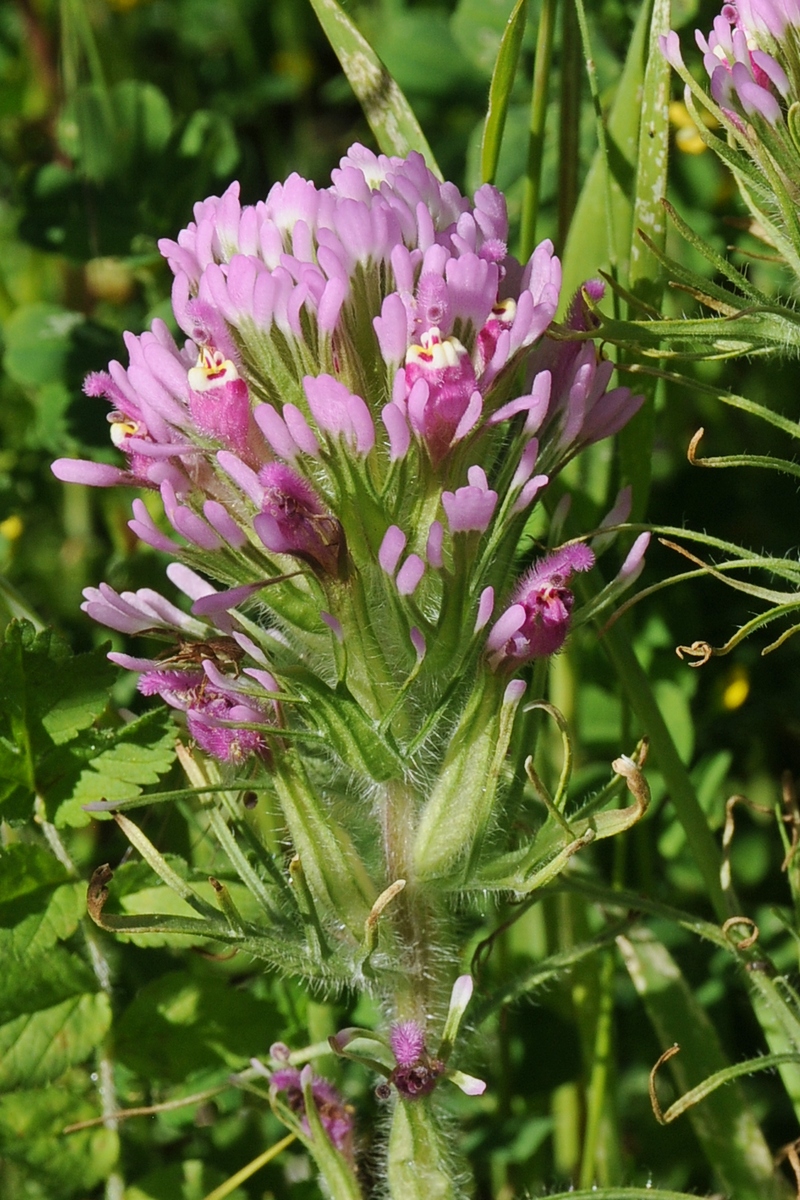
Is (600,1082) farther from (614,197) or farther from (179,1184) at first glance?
(614,197)

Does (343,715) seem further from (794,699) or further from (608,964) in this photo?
(794,699)

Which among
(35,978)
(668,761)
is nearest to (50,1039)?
(35,978)

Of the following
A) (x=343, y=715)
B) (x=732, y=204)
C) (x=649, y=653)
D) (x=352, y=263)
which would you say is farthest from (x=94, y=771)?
(x=732, y=204)

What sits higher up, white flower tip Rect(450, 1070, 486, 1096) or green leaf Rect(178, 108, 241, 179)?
green leaf Rect(178, 108, 241, 179)

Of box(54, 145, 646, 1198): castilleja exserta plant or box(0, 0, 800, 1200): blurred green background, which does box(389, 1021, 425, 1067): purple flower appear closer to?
box(54, 145, 646, 1198): castilleja exserta plant

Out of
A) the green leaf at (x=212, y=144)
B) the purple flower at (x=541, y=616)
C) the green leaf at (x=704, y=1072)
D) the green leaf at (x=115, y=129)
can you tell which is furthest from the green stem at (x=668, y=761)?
the green leaf at (x=115, y=129)

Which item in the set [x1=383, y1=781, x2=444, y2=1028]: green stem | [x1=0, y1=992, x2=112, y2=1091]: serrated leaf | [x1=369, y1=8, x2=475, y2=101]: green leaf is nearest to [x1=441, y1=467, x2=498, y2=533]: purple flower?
[x1=383, y1=781, x2=444, y2=1028]: green stem

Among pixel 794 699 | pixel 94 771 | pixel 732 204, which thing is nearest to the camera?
pixel 94 771
